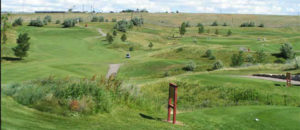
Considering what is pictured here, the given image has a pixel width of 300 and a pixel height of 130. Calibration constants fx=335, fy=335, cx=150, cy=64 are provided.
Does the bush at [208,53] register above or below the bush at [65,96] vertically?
below

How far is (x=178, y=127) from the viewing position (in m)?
14.7

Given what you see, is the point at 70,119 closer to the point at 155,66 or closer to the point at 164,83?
the point at 164,83

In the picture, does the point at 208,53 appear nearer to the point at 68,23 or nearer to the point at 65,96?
the point at 65,96

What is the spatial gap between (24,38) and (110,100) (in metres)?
60.6

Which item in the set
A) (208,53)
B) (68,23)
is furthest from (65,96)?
(68,23)

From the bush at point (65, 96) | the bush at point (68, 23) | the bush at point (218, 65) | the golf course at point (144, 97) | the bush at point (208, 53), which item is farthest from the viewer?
the bush at point (68, 23)

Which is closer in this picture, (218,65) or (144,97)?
(144,97)

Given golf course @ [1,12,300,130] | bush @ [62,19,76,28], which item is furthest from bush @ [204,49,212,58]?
bush @ [62,19,76,28]

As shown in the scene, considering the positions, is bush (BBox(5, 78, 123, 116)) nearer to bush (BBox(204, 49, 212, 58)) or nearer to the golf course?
the golf course

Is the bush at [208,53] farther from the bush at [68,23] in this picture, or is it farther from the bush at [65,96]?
the bush at [68,23]

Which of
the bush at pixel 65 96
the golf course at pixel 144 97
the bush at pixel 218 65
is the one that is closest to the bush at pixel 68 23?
the golf course at pixel 144 97

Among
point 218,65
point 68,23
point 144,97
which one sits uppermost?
point 68,23

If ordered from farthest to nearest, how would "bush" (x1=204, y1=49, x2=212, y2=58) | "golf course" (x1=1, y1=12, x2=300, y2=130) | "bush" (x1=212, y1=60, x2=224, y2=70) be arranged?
"bush" (x1=204, y1=49, x2=212, y2=58) → "bush" (x1=212, y1=60, x2=224, y2=70) → "golf course" (x1=1, y1=12, x2=300, y2=130)

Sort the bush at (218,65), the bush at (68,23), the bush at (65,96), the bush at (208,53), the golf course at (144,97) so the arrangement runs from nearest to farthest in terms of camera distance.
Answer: the golf course at (144,97) < the bush at (65,96) < the bush at (218,65) < the bush at (208,53) < the bush at (68,23)
